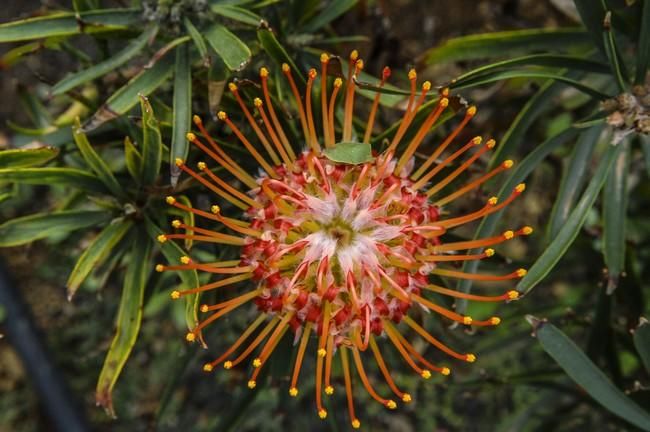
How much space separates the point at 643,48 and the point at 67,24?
0.86 m

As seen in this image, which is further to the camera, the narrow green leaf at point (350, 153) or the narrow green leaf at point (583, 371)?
the narrow green leaf at point (583, 371)

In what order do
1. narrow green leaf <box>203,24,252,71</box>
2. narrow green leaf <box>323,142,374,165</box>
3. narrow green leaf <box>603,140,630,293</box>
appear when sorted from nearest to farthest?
narrow green leaf <box>323,142,374,165</box>, narrow green leaf <box>203,24,252,71</box>, narrow green leaf <box>603,140,630,293</box>

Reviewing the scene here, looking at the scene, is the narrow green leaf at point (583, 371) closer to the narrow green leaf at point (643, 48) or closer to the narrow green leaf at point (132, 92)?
the narrow green leaf at point (643, 48)

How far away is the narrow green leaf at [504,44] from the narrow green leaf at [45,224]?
61cm

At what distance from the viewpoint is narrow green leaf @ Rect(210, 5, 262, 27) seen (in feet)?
3.29

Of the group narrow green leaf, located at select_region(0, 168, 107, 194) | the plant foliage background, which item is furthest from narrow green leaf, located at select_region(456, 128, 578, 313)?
narrow green leaf, located at select_region(0, 168, 107, 194)

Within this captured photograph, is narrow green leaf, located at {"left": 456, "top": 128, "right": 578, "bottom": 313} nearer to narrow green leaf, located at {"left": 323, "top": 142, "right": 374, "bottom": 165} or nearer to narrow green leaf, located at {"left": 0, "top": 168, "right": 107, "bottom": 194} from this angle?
narrow green leaf, located at {"left": 323, "top": 142, "right": 374, "bottom": 165}

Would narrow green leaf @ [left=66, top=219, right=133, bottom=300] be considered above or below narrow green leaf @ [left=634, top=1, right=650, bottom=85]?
below

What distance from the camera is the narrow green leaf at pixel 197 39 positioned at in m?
0.98

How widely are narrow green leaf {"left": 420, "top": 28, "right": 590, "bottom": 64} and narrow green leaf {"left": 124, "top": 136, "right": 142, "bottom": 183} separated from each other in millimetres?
503

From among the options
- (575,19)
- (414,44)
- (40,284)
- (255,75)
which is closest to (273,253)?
(255,75)

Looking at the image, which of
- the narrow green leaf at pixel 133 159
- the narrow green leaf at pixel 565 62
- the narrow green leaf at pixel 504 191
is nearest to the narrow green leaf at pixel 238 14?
the narrow green leaf at pixel 133 159

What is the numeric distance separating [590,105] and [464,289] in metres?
0.58

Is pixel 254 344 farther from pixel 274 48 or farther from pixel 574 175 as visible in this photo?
pixel 574 175
